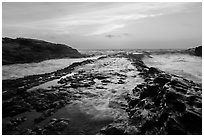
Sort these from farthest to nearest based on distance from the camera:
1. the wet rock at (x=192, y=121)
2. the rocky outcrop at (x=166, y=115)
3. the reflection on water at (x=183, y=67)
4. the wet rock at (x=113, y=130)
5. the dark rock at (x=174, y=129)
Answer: the reflection on water at (x=183, y=67), the wet rock at (x=113, y=130), the rocky outcrop at (x=166, y=115), the wet rock at (x=192, y=121), the dark rock at (x=174, y=129)

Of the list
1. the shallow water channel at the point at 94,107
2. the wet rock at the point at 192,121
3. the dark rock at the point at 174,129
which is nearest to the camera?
the dark rock at the point at 174,129

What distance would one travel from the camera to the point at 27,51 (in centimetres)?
3597

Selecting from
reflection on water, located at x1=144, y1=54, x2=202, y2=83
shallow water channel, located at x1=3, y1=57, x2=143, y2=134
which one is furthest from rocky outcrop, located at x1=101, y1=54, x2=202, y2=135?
reflection on water, located at x1=144, y1=54, x2=202, y2=83

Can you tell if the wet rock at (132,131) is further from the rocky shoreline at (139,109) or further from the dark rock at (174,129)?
the dark rock at (174,129)

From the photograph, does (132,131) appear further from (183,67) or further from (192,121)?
(183,67)

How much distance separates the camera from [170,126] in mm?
5898

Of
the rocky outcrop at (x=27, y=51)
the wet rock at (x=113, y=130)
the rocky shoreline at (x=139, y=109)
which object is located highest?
the rocky outcrop at (x=27, y=51)

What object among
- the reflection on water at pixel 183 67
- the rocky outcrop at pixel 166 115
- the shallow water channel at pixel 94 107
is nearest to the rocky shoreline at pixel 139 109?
the rocky outcrop at pixel 166 115

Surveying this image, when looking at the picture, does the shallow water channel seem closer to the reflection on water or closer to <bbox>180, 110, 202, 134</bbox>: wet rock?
<bbox>180, 110, 202, 134</bbox>: wet rock

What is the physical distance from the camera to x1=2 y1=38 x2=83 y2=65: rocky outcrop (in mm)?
30169

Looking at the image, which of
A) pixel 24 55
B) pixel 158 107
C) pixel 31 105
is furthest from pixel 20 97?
pixel 24 55

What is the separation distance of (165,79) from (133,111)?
130 inches

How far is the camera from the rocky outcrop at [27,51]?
30.2m

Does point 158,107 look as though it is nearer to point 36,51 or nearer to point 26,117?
point 26,117
